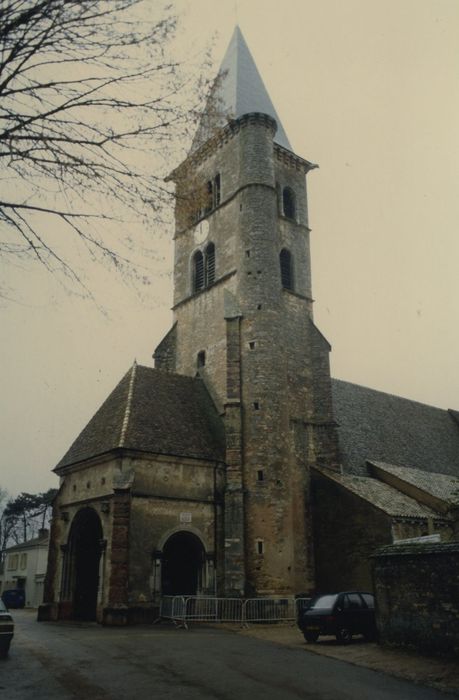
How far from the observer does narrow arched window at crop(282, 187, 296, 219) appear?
32.0 m

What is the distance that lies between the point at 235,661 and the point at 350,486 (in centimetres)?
1363

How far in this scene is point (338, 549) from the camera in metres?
23.6

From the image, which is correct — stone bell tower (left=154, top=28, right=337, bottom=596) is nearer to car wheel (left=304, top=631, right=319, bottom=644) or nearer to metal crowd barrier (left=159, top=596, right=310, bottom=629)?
metal crowd barrier (left=159, top=596, right=310, bottom=629)

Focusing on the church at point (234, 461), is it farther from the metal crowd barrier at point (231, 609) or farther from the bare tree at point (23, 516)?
the bare tree at point (23, 516)

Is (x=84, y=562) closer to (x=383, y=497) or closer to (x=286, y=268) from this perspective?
(x=383, y=497)

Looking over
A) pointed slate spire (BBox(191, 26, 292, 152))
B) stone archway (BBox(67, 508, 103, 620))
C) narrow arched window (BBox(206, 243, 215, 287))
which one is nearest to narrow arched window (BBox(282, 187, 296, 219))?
pointed slate spire (BBox(191, 26, 292, 152))

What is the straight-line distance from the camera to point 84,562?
2403cm

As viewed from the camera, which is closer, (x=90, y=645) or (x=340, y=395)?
(x=90, y=645)

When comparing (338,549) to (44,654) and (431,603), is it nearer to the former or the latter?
(431,603)

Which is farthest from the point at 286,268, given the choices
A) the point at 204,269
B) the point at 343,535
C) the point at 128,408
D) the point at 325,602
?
the point at 325,602

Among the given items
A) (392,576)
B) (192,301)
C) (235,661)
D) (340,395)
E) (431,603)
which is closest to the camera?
(235,661)

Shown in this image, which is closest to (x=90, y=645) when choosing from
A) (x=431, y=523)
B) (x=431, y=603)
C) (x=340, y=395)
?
(x=431, y=603)

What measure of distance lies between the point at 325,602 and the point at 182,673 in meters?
6.37

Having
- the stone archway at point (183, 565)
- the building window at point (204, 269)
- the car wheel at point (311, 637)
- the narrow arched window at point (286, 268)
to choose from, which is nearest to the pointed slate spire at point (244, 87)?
the building window at point (204, 269)
